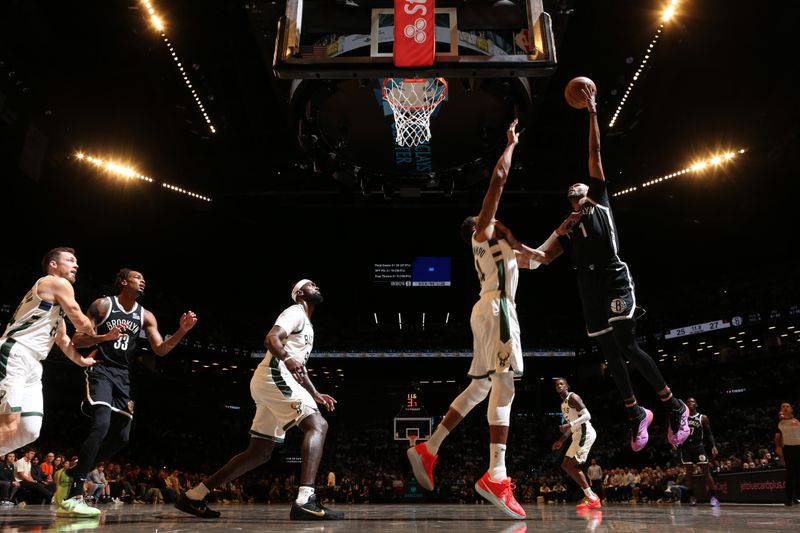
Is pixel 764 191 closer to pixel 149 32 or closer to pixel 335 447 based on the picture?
pixel 149 32

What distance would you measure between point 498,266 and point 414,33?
10.5 ft

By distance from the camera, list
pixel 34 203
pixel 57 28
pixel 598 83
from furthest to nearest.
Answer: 1. pixel 34 203
2. pixel 598 83
3. pixel 57 28

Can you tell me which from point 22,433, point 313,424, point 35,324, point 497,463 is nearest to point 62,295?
point 35,324

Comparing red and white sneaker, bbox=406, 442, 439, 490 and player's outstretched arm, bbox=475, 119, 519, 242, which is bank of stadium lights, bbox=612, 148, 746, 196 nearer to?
player's outstretched arm, bbox=475, 119, 519, 242

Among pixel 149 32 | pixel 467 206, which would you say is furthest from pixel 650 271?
pixel 149 32

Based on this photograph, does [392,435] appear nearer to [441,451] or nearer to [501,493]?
[441,451]

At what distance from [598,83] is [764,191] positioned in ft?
29.8

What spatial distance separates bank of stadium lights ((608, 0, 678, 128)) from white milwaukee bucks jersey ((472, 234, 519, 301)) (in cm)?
848

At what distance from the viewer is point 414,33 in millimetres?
6699

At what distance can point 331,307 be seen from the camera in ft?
97.1

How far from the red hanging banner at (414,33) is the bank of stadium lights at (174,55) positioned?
20.8 ft

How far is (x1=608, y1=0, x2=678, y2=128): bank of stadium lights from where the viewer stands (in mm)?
11039

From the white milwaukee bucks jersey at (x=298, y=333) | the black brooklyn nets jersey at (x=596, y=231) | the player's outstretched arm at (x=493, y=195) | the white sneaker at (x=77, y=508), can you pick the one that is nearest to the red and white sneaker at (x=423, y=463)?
the white milwaukee bucks jersey at (x=298, y=333)

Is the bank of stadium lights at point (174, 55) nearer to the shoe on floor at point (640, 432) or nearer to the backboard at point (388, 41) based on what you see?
the backboard at point (388, 41)
